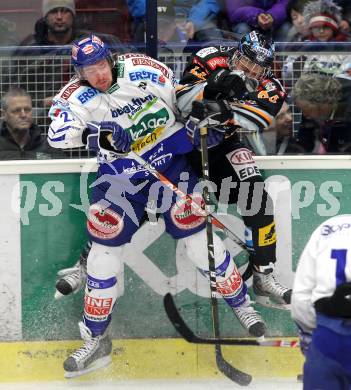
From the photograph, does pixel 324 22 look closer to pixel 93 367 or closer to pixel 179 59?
pixel 179 59

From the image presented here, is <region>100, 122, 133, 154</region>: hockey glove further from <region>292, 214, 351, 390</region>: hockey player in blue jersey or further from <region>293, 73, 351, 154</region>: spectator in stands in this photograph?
<region>292, 214, 351, 390</region>: hockey player in blue jersey

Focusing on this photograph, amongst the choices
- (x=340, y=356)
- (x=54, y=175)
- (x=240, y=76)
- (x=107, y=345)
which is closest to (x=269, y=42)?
(x=240, y=76)

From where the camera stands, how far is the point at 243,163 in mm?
4910

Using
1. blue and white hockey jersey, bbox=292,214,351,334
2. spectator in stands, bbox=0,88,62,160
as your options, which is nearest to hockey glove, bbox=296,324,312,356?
blue and white hockey jersey, bbox=292,214,351,334

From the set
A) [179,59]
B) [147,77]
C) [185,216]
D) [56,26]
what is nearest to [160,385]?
[185,216]

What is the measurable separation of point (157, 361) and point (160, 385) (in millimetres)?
135

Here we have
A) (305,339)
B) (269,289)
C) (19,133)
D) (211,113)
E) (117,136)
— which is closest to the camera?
(305,339)

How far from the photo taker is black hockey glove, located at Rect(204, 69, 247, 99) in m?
4.64

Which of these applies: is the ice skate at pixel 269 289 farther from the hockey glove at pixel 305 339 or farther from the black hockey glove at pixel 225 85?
the hockey glove at pixel 305 339

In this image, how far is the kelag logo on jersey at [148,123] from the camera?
4.79 meters

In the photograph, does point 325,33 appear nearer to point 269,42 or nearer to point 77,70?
point 269,42

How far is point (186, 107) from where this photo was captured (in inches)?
188

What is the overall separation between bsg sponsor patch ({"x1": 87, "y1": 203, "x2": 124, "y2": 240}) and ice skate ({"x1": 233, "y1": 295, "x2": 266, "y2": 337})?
Result: 2.14 ft

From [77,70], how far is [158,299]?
120cm
